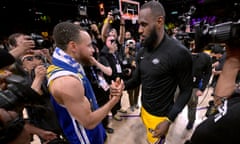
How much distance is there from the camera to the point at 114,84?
1.27m

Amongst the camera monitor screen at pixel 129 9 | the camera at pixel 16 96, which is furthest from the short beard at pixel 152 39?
the camera monitor screen at pixel 129 9

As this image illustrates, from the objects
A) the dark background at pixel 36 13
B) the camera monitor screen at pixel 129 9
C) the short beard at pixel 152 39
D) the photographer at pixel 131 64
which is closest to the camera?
the short beard at pixel 152 39

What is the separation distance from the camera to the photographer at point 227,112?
508 millimetres

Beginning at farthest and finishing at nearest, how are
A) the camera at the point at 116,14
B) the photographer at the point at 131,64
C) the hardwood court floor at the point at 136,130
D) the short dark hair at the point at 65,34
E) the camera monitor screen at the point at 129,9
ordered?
1. the camera monitor screen at the point at 129,9
2. the photographer at the point at 131,64
3. the camera at the point at 116,14
4. the hardwood court floor at the point at 136,130
5. the short dark hair at the point at 65,34

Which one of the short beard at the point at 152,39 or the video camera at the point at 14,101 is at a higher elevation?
the short beard at the point at 152,39

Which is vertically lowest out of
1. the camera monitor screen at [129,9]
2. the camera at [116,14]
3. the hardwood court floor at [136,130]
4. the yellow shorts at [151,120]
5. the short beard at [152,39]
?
the hardwood court floor at [136,130]

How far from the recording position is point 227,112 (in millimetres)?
528

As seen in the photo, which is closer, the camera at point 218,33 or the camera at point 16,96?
the camera at point 218,33

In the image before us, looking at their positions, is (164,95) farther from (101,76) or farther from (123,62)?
(123,62)

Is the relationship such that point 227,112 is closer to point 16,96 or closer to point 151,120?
point 16,96

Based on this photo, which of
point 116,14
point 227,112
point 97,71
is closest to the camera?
point 227,112

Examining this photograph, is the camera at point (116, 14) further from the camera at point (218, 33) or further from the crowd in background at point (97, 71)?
the camera at point (218, 33)

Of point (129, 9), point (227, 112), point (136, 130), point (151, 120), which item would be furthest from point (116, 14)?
point (227, 112)

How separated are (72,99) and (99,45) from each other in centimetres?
219
